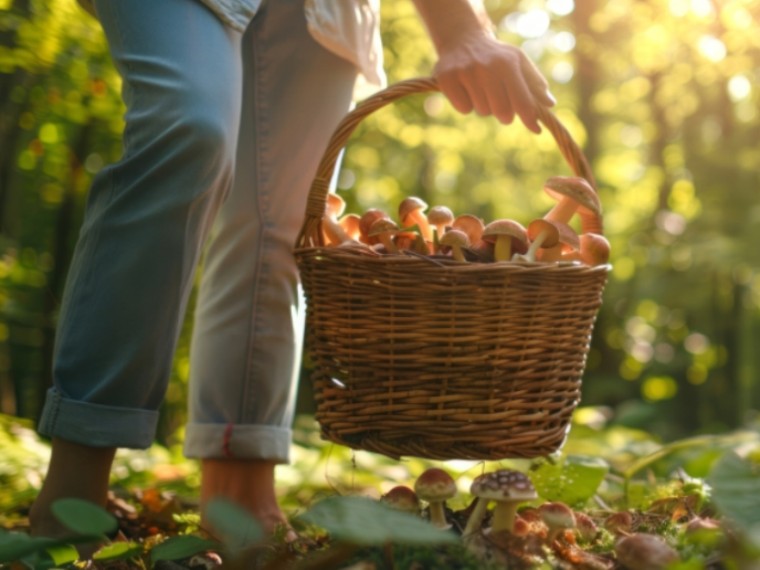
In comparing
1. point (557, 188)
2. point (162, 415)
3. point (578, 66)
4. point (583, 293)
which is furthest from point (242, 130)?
point (578, 66)

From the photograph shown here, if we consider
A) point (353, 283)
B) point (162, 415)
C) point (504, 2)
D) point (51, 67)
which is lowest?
point (162, 415)

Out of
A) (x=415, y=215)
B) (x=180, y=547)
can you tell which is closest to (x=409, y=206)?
(x=415, y=215)

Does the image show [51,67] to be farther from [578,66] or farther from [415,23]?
[578,66]

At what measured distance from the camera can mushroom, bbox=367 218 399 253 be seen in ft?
5.36

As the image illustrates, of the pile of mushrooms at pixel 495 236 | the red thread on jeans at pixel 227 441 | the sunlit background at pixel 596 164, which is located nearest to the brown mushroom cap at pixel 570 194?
the pile of mushrooms at pixel 495 236

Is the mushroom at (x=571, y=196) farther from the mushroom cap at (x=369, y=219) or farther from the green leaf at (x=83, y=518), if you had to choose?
the green leaf at (x=83, y=518)

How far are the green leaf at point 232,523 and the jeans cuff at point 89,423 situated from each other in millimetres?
451

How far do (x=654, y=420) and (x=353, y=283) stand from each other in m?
5.12

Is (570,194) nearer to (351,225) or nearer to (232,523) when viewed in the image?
(351,225)

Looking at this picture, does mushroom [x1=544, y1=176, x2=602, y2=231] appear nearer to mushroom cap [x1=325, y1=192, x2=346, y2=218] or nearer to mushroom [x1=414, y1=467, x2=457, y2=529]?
mushroom cap [x1=325, y1=192, x2=346, y2=218]

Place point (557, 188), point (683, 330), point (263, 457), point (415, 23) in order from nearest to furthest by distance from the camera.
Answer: point (557, 188) < point (263, 457) < point (415, 23) < point (683, 330)

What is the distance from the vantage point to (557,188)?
167 centimetres

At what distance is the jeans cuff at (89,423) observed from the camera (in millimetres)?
1359

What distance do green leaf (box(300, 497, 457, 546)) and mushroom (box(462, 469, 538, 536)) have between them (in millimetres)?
295
